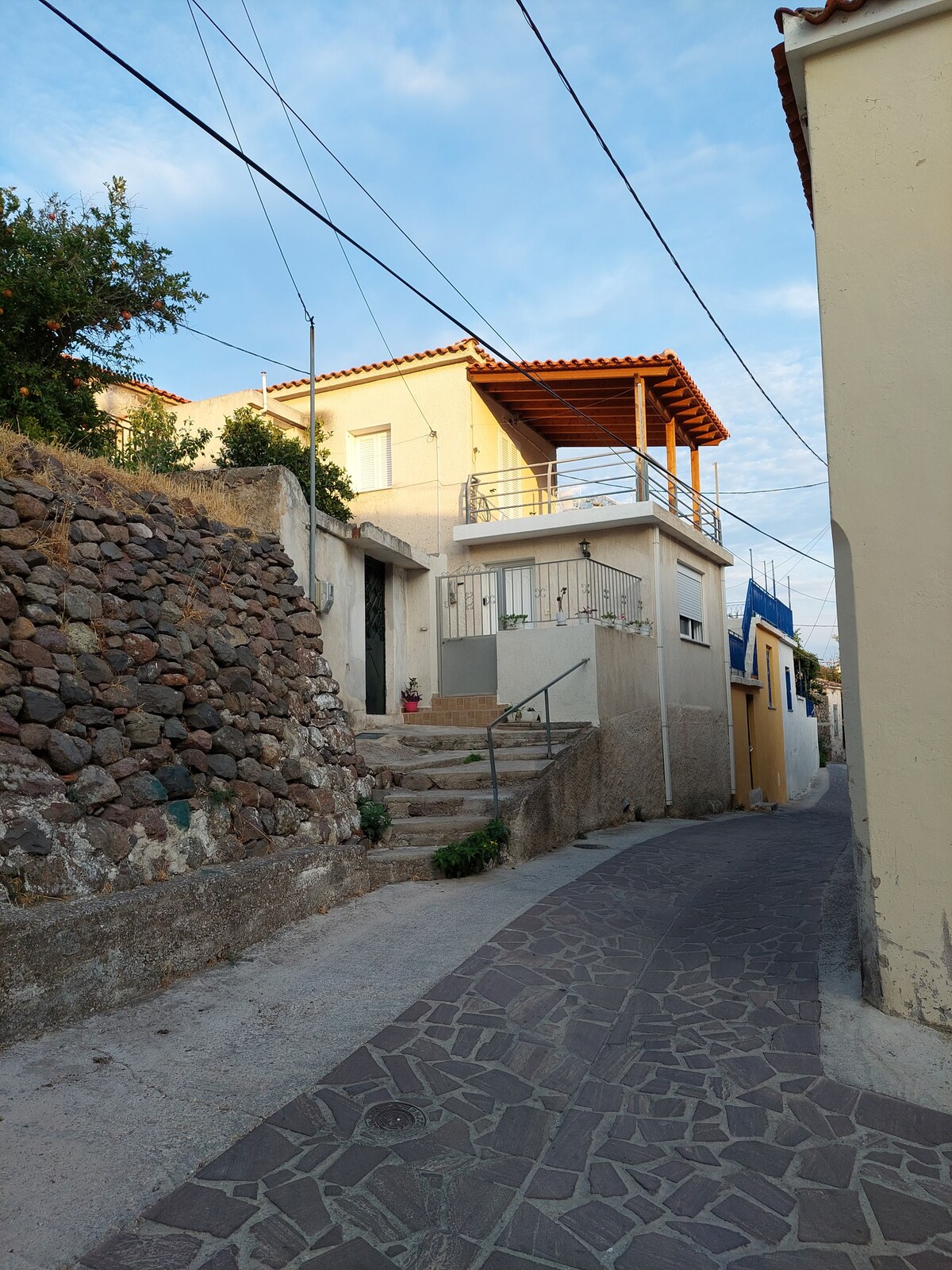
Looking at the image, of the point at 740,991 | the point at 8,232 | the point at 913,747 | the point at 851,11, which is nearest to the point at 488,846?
the point at 740,991

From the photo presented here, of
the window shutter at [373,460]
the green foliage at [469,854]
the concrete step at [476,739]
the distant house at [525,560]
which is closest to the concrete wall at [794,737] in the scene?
the distant house at [525,560]

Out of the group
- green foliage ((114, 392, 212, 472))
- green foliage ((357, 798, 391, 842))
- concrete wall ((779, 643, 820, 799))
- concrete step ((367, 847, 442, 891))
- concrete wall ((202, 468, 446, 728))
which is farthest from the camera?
concrete wall ((779, 643, 820, 799))

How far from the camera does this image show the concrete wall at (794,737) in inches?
933

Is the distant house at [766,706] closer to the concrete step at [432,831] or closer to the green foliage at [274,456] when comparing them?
the green foliage at [274,456]

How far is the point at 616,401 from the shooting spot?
52.0 feet

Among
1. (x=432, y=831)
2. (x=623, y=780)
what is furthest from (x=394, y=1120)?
(x=623, y=780)

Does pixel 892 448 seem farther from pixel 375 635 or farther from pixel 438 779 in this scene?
pixel 375 635

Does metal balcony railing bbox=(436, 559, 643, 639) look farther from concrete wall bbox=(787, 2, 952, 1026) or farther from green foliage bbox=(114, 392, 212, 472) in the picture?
concrete wall bbox=(787, 2, 952, 1026)

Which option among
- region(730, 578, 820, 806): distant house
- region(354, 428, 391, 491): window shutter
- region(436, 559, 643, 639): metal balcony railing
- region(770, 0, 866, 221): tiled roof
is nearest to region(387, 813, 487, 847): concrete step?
region(770, 0, 866, 221): tiled roof

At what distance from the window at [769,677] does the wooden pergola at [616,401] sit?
21.7 feet

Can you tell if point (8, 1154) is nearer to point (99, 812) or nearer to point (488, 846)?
point (99, 812)

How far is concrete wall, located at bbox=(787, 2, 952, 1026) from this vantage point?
426 cm

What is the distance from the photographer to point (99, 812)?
16.6 feet

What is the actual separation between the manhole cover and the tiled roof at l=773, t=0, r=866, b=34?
591 centimetres
